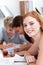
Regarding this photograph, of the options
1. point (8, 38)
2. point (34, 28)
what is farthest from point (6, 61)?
point (8, 38)

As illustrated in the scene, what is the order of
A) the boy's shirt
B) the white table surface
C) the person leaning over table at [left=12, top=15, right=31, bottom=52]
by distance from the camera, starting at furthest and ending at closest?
the boy's shirt, the person leaning over table at [left=12, top=15, right=31, bottom=52], the white table surface

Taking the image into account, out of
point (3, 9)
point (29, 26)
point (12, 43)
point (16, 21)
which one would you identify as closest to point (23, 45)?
point (12, 43)

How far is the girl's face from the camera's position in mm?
1264

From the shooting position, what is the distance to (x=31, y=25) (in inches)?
51.1

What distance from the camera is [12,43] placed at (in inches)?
65.8

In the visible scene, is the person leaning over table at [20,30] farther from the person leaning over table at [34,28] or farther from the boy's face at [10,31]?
the person leaning over table at [34,28]

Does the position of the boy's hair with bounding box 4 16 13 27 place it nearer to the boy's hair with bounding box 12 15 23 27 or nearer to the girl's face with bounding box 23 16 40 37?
the boy's hair with bounding box 12 15 23 27

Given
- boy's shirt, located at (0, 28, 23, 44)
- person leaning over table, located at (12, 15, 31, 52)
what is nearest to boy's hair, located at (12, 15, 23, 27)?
person leaning over table, located at (12, 15, 31, 52)

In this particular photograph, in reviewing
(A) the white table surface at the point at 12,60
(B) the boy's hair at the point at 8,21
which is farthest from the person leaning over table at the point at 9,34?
(A) the white table surface at the point at 12,60

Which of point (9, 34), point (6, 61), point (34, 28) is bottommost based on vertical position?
point (6, 61)

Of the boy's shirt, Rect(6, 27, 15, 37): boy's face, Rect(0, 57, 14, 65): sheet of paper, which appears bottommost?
Rect(0, 57, 14, 65): sheet of paper

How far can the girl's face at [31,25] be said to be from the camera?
1264 millimetres

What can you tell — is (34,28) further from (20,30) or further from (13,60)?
(20,30)

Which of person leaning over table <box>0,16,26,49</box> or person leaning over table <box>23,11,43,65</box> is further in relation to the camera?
person leaning over table <box>0,16,26,49</box>
